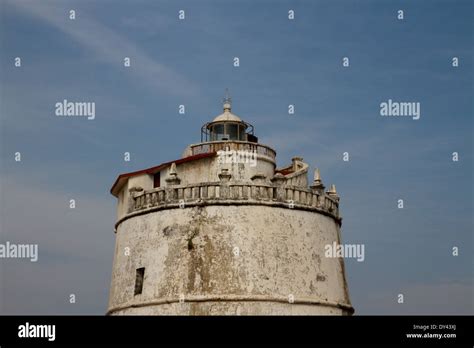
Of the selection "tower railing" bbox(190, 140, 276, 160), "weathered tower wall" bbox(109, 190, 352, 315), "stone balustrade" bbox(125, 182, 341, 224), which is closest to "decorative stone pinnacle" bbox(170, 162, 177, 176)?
"stone balustrade" bbox(125, 182, 341, 224)

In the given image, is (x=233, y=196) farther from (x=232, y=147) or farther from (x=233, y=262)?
(x=232, y=147)

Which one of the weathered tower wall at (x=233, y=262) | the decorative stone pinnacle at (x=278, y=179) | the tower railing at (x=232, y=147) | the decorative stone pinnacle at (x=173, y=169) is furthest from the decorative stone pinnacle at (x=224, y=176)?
the tower railing at (x=232, y=147)

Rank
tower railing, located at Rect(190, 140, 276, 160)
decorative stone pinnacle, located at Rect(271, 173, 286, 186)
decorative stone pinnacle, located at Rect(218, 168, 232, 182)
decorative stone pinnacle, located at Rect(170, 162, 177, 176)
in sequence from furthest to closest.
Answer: tower railing, located at Rect(190, 140, 276, 160), decorative stone pinnacle, located at Rect(170, 162, 177, 176), decorative stone pinnacle, located at Rect(271, 173, 286, 186), decorative stone pinnacle, located at Rect(218, 168, 232, 182)

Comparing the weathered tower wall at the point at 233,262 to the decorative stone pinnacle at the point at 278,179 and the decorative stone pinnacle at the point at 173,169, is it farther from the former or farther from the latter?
the decorative stone pinnacle at the point at 173,169

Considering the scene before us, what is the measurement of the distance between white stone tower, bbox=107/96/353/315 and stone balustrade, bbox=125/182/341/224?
0.11 feet

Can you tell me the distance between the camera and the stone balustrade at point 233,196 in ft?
98.8

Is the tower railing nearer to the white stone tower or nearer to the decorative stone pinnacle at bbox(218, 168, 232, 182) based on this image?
the white stone tower

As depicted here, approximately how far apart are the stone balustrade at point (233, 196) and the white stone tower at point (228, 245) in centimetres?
3

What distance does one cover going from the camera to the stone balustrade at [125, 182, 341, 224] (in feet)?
98.8

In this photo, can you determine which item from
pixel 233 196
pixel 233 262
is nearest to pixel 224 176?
pixel 233 196
